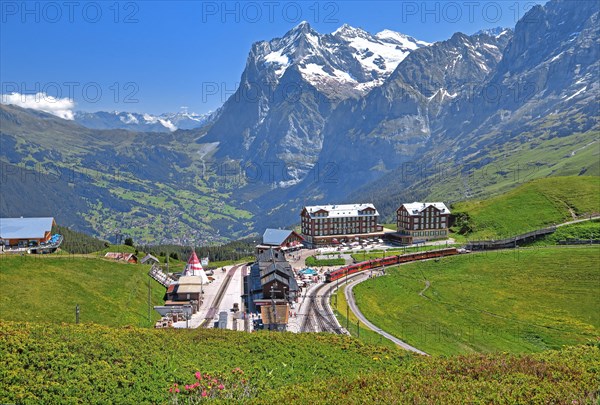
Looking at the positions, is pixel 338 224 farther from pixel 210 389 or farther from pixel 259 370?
pixel 210 389

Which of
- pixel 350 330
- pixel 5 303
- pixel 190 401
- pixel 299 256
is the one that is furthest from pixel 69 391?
pixel 299 256

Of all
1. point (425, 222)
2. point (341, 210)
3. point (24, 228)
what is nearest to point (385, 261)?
point (425, 222)

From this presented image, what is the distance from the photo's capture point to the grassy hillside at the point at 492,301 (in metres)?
72.9

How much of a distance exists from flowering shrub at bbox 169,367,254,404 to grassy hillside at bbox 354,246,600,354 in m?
37.3

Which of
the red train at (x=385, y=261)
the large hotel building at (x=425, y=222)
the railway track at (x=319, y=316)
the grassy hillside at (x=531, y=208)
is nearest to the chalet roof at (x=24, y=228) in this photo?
the railway track at (x=319, y=316)

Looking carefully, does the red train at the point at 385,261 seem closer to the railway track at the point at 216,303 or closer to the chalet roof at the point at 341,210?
the railway track at the point at 216,303

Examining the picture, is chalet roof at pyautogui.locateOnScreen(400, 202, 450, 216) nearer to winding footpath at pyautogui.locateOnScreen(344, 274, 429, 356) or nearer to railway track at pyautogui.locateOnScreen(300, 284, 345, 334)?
winding footpath at pyautogui.locateOnScreen(344, 274, 429, 356)

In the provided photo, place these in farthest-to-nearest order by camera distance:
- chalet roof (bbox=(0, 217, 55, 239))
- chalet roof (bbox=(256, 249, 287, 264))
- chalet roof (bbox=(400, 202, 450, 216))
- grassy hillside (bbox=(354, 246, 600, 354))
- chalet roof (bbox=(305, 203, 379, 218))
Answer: chalet roof (bbox=(305, 203, 379, 218)) < chalet roof (bbox=(400, 202, 450, 216)) < chalet roof (bbox=(256, 249, 287, 264)) < chalet roof (bbox=(0, 217, 55, 239)) < grassy hillside (bbox=(354, 246, 600, 354))

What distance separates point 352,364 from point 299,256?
94.1 m

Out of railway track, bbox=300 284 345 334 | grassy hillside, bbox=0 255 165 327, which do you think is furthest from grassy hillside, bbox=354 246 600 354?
grassy hillside, bbox=0 255 165 327

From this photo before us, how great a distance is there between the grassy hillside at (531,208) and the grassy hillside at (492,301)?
24.5m

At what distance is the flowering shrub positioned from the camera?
34.7m

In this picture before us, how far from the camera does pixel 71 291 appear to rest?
69.2 metres

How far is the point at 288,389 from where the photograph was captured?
34.6 meters
